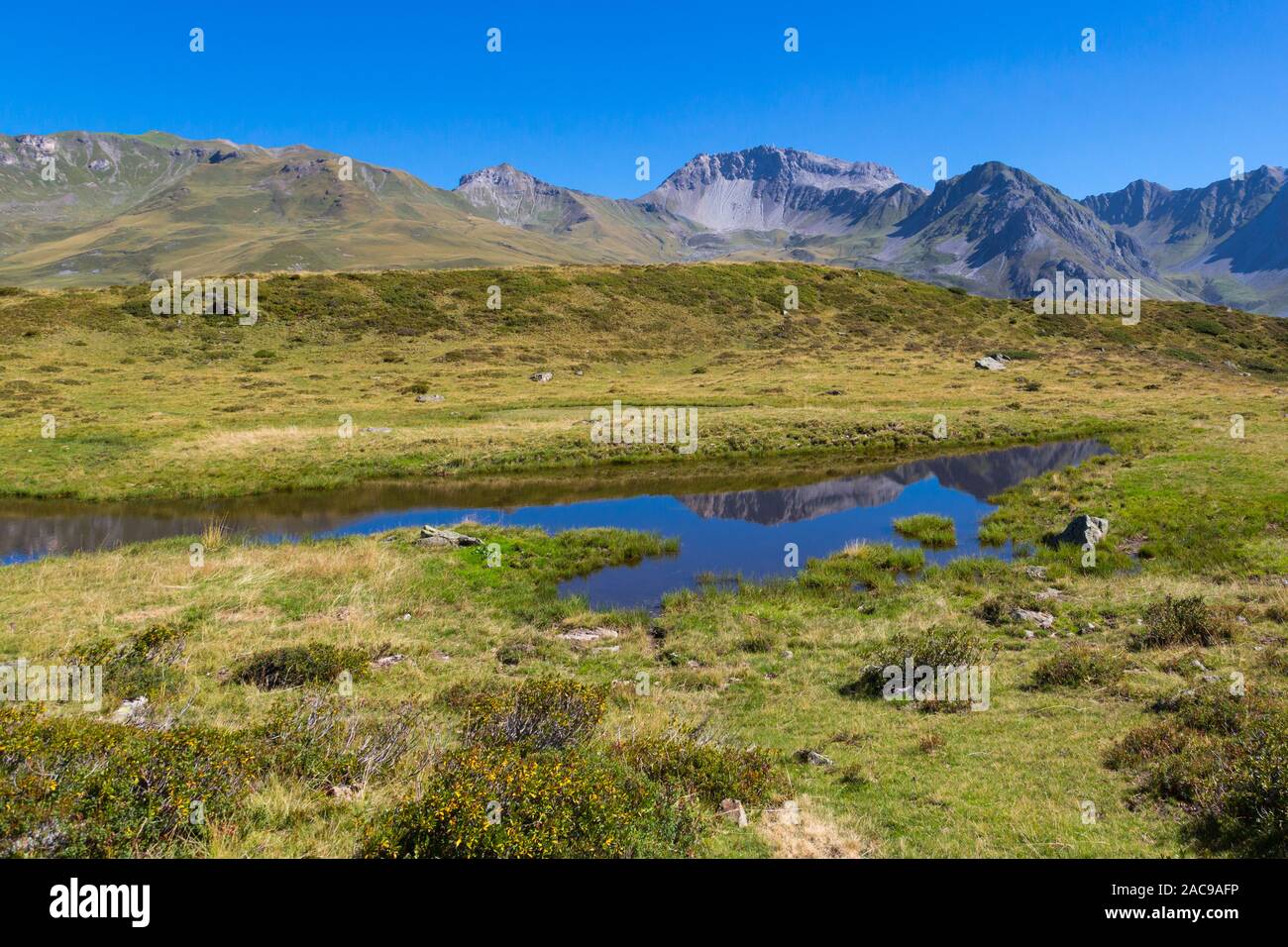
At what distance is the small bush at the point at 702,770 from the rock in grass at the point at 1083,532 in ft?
65.3

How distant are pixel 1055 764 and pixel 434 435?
4435 centimetres

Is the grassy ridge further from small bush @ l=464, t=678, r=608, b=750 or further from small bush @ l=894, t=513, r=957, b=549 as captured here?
small bush @ l=464, t=678, r=608, b=750

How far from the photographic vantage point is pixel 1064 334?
350ft

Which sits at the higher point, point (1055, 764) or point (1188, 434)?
point (1188, 434)

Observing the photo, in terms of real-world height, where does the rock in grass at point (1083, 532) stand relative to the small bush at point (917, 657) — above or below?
above

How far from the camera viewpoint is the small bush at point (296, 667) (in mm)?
14445

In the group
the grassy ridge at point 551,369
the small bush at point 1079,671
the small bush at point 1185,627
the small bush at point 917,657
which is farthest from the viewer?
the grassy ridge at point 551,369

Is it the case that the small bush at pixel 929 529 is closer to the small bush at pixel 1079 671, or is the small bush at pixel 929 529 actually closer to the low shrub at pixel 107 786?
the small bush at pixel 1079 671

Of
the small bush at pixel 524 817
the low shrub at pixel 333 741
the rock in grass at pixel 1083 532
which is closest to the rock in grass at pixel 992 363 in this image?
the rock in grass at pixel 1083 532

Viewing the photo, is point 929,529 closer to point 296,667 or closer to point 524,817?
point 296,667

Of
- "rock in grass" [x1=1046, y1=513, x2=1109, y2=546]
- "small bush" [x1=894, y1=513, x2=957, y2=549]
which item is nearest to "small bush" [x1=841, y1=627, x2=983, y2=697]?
"rock in grass" [x1=1046, y1=513, x2=1109, y2=546]

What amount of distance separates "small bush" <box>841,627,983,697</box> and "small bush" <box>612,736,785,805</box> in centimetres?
493
